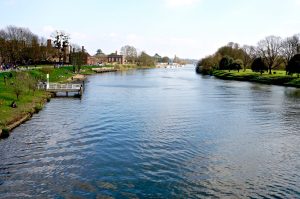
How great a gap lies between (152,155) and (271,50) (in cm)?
11333

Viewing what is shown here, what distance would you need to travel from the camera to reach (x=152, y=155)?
83.6 feet

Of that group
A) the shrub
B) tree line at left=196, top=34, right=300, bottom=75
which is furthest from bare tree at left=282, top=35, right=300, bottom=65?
the shrub

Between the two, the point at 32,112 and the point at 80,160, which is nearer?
the point at 80,160

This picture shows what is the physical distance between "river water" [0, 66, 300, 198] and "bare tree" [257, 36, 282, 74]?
270 feet

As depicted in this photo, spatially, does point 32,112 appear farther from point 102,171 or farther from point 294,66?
point 294,66

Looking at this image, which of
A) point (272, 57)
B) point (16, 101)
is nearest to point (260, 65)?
point (272, 57)

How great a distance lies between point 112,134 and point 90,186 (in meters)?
12.3

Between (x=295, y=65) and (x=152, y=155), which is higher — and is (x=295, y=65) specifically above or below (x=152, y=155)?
above

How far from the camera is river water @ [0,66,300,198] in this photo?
19.5 metres

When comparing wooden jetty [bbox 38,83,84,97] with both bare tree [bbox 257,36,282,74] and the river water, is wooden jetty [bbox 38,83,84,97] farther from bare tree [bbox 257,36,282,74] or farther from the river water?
bare tree [bbox 257,36,282,74]

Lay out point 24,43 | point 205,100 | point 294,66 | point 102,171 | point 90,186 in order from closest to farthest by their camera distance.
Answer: point 90,186
point 102,171
point 205,100
point 294,66
point 24,43

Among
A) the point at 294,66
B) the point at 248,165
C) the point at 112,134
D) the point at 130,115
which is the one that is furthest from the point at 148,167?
the point at 294,66

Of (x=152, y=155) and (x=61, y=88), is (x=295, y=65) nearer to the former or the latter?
(x=61, y=88)

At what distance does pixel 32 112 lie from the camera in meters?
40.8
